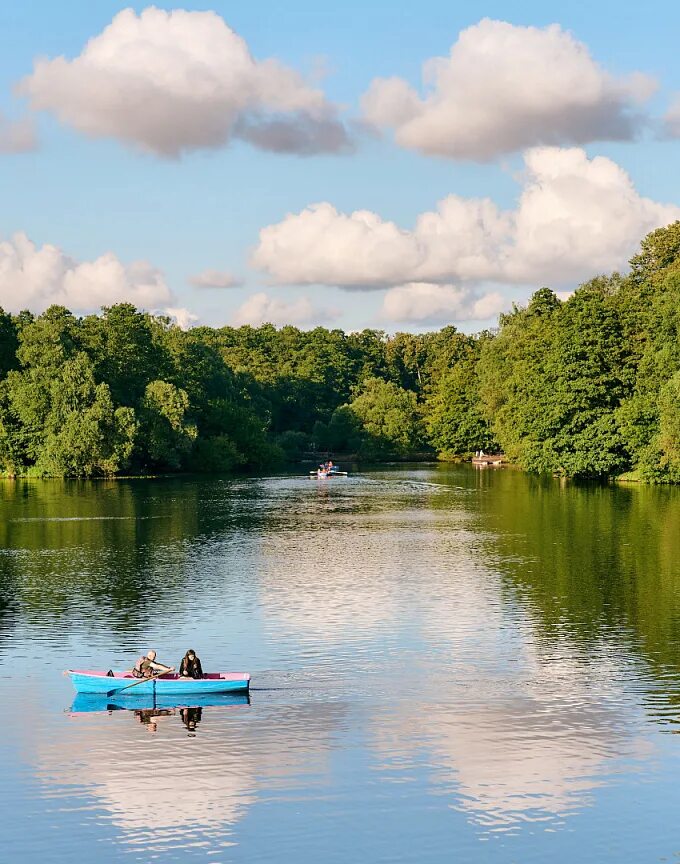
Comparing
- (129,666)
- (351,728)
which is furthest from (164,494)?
(351,728)

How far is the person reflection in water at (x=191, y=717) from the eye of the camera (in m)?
29.1

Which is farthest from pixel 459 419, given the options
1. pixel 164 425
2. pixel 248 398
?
pixel 164 425

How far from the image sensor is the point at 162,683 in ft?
102

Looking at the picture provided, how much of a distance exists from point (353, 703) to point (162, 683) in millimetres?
5571

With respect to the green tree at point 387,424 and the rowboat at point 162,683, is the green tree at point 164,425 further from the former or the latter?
the rowboat at point 162,683

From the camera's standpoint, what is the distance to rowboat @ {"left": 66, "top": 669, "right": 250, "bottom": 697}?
30938mm

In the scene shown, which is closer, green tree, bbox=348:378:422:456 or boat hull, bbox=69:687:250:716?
boat hull, bbox=69:687:250:716

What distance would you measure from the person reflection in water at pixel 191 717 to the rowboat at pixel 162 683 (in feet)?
2.04

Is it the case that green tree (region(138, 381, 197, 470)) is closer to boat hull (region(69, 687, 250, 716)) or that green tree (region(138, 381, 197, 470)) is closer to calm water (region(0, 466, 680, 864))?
calm water (region(0, 466, 680, 864))

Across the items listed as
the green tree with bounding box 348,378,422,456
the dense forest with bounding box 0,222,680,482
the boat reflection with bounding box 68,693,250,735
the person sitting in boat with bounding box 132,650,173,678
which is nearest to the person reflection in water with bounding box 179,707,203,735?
the boat reflection with bounding box 68,693,250,735

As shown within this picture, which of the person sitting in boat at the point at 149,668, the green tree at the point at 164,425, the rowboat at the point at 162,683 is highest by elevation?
the green tree at the point at 164,425

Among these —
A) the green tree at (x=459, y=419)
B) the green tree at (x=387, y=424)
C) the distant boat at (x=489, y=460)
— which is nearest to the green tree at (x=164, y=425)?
the distant boat at (x=489, y=460)

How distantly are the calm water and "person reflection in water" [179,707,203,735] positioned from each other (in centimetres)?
10

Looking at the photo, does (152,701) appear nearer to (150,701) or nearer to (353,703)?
(150,701)
